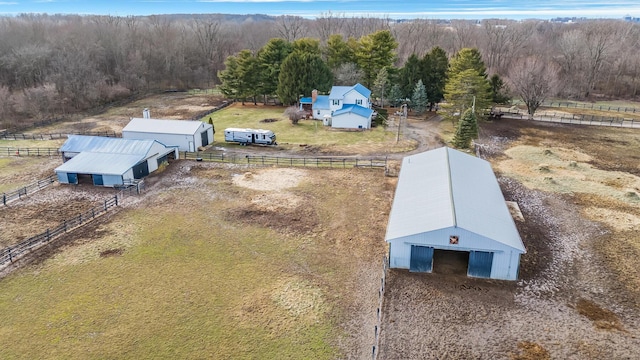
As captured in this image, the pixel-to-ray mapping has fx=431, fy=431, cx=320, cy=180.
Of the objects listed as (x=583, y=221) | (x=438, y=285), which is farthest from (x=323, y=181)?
(x=583, y=221)

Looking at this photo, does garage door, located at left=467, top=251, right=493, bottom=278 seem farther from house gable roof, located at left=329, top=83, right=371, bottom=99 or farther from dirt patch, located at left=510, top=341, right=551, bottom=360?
house gable roof, located at left=329, top=83, right=371, bottom=99

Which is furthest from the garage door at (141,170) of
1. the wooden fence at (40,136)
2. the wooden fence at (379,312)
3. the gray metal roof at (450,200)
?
the wooden fence at (379,312)

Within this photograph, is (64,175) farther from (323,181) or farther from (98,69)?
(98,69)

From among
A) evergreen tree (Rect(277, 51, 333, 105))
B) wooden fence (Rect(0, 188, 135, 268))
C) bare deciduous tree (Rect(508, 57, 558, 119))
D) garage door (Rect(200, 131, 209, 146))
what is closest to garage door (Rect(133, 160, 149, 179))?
wooden fence (Rect(0, 188, 135, 268))

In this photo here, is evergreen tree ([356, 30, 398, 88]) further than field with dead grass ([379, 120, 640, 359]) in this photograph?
Yes

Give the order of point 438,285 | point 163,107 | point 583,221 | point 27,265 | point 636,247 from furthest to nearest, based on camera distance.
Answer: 1. point 163,107
2. point 583,221
3. point 636,247
4. point 27,265
5. point 438,285

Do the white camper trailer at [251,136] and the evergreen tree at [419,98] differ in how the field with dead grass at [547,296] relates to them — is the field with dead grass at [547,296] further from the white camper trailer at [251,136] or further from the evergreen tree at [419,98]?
the evergreen tree at [419,98]
